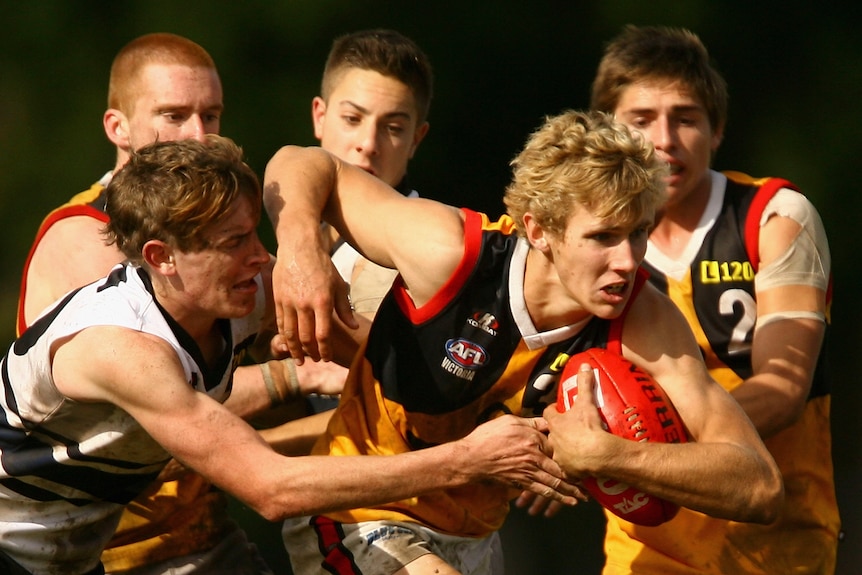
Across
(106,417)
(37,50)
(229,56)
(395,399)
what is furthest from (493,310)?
(37,50)

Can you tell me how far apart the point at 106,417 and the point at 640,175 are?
60.2 inches

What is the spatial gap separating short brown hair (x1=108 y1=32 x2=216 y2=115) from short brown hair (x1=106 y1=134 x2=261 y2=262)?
113 centimetres

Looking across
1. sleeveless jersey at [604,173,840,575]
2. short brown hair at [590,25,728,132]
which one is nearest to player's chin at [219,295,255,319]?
sleeveless jersey at [604,173,840,575]

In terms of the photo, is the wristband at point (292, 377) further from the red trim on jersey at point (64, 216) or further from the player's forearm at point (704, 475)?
the player's forearm at point (704, 475)

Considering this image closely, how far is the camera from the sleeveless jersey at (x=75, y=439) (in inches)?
158

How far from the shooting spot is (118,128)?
5.28 metres

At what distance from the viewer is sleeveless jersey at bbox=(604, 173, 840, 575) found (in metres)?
4.81

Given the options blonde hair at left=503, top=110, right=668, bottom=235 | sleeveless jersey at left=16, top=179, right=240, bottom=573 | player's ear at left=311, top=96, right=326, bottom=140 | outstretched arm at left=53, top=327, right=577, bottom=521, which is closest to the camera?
outstretched arm at left=53, top=327, right=577, bottom=521

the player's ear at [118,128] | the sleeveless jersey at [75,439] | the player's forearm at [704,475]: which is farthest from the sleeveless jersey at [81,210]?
the player's forearm at [704,475]

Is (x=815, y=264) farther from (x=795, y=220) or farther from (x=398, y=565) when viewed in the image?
(x=398, y=565)

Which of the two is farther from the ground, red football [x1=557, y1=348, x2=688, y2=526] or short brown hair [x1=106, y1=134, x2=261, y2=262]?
short brown hair [x1=106, y1=134, x2=261, y2=262]

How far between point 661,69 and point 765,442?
122 centimetres

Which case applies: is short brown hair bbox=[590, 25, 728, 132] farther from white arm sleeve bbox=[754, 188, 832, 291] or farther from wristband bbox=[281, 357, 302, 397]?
wristband bbox=[281, 357, 302, 397]

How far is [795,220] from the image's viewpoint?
4797 millimetres
